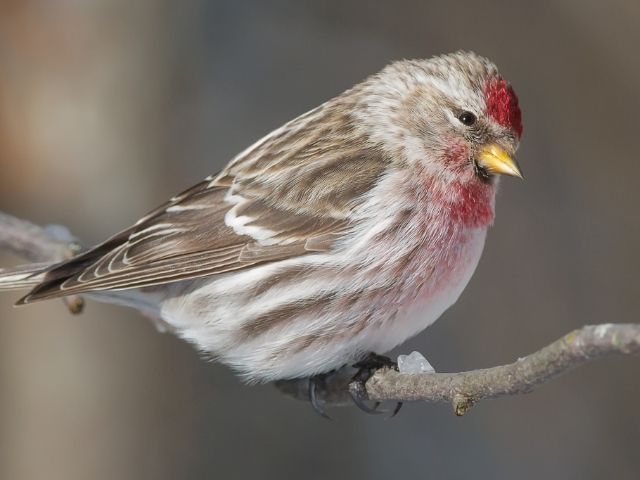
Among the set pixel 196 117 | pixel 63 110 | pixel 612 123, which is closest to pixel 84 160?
pixel 63 110

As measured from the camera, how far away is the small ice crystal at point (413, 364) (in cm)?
258

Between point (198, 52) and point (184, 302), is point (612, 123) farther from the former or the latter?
point (184, 302)

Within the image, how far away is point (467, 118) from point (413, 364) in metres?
0.82

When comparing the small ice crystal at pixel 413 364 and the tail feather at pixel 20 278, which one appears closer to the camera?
the small ice crystal at pixel 413 364

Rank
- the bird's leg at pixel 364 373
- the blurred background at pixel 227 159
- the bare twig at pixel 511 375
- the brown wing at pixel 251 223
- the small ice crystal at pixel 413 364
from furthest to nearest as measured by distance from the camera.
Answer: the blurred background at pixel 227 159 → the brown wing at pixel 251 223 → the bird's leg at pixel 364 373 → the small ice crystal at pixel 413 364 → the bare twig at pixel 511 375

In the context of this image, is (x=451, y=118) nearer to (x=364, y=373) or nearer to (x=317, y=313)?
(x=317, y=313)

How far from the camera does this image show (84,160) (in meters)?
4.71

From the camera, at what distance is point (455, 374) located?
2262mm

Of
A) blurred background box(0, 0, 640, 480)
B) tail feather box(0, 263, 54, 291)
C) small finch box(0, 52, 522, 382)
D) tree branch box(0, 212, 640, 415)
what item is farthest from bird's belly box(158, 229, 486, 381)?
blurred background box(0, 0, 640, 480)

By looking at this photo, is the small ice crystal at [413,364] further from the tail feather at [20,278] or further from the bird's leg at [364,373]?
the tail feather at [20,278]

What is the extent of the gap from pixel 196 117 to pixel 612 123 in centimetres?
204

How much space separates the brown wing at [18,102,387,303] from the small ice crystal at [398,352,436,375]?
1.58ft

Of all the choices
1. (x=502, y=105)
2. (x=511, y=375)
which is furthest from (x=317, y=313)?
(x=511, y=375)

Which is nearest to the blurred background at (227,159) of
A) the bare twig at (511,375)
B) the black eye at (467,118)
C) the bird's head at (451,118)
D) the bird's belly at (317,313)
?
the bird's belly at (317,313)
